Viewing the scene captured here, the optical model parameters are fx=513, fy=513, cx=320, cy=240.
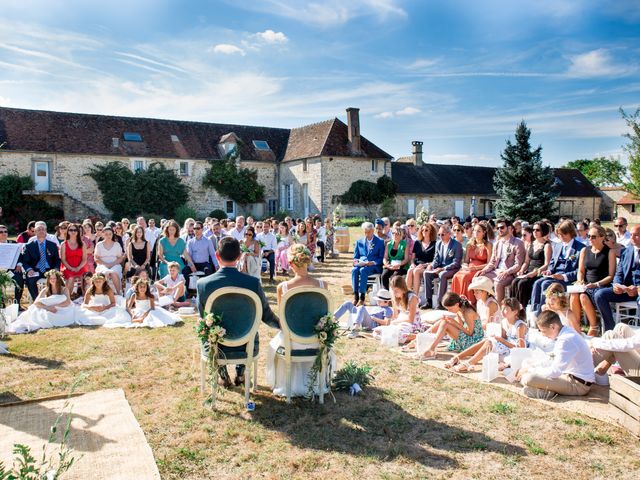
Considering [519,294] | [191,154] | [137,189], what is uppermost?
[191,154]

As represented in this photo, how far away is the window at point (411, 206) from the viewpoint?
38.7 m

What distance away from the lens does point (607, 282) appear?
299 inches

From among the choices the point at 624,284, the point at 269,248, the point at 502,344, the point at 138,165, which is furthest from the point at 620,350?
the point at 138,165

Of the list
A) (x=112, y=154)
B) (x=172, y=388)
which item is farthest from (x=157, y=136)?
(x=172, y=388)

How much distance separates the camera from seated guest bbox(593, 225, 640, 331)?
7.15 metres

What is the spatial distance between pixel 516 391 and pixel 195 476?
11.7 feet

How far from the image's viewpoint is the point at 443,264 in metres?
10.3

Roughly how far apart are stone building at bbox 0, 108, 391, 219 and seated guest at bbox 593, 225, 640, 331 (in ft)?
88.9

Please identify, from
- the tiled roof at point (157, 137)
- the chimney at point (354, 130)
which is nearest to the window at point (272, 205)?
the tiled roof at point (157, 137)

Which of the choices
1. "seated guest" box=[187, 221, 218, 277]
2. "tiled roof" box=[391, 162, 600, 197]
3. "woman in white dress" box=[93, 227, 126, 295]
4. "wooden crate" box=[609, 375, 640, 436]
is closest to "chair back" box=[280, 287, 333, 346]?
"wooden crate" box=[609, 375, 640, 436]

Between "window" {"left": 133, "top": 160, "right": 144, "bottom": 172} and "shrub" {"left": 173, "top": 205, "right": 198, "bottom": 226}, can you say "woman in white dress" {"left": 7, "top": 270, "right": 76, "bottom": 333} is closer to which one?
"shrub" {"left": 173, "top": 205, "right": 198, "bottom": 226}

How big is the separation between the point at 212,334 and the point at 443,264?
6.49m

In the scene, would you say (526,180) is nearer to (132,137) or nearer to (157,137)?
(157,137)

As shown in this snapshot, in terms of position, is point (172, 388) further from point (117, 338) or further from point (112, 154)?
point (112, 154)
